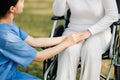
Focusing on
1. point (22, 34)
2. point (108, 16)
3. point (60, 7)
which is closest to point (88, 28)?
point (108, 16)

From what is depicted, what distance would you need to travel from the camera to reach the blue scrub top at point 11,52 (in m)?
4.05

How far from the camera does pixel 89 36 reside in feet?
16.3

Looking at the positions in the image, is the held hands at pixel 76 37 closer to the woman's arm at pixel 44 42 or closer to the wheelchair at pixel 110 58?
the woman's arm at pixel 44 42

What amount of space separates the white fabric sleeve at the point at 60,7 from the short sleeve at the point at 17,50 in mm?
1225

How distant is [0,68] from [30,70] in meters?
2.56

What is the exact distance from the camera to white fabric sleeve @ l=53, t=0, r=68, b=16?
5293 mm

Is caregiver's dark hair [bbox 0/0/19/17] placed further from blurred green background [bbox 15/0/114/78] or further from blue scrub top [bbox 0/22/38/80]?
blurred green background [bbox 15/0/114/78]

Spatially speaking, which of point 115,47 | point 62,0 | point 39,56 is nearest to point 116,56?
point 115,47

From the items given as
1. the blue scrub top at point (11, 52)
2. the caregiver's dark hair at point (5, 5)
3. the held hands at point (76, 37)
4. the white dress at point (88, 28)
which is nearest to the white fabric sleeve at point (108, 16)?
the white dress at point (88, 28)

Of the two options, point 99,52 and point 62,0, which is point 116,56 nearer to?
point 99,52

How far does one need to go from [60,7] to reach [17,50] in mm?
1343

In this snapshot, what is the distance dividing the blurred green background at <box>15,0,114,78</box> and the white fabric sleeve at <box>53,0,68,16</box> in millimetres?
1359

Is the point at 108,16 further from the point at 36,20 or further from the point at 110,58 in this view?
the point at 36,20

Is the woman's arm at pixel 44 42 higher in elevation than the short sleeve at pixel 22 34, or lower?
lower
